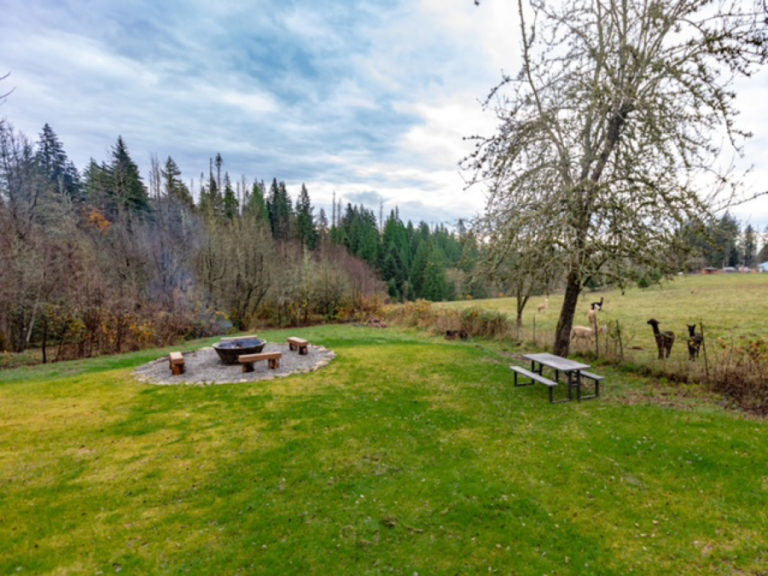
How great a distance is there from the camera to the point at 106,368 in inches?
368

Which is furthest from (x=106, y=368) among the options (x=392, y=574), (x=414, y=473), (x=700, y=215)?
(x=700, y=215)

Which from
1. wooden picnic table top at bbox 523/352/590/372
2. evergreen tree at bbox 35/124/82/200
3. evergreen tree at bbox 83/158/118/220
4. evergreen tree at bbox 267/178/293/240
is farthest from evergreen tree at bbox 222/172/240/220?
wooden picnic table top at bbox 523/352/590/372

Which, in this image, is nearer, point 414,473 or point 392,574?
point 392,574

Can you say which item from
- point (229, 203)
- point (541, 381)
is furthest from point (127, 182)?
point (541, 381)

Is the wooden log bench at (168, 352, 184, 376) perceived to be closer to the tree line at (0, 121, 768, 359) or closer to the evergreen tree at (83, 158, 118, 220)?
the tree line at (0, 121, 768, 359)

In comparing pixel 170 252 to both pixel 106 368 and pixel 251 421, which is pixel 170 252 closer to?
pixel 106 368

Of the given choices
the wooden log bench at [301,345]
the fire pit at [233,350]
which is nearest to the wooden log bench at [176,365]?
the fire pit at [233,350]

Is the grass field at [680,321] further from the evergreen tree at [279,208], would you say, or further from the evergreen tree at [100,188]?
the evergreen tree at [279,208]

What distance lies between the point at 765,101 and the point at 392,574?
1100cm

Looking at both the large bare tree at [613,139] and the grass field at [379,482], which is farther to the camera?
the large bare tree at [613,139]

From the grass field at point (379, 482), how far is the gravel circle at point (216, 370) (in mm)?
749

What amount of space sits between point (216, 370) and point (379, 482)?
636cm

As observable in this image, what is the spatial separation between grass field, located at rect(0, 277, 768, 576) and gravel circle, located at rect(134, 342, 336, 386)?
2.46 feet

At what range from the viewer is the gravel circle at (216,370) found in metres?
7.82
